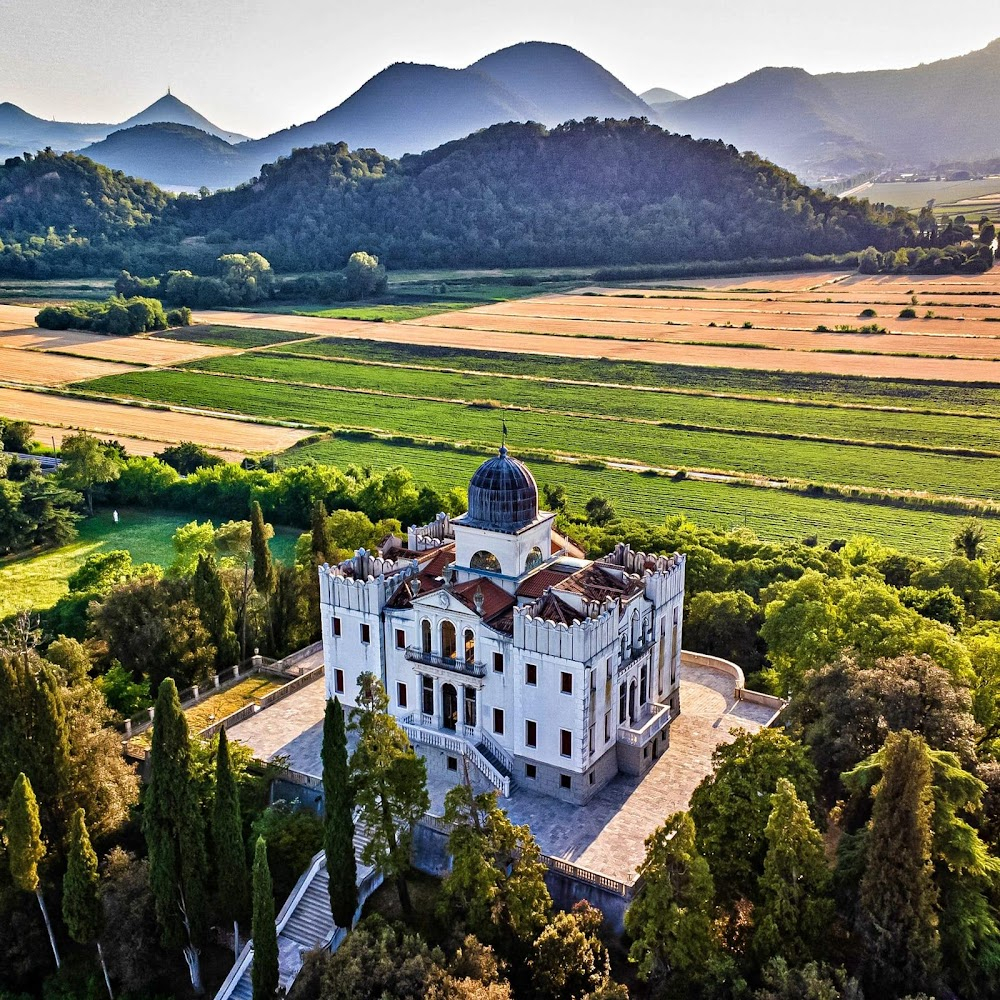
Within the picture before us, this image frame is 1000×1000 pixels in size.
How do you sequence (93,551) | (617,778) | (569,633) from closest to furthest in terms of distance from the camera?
(569,633), (617,778), (93,551)

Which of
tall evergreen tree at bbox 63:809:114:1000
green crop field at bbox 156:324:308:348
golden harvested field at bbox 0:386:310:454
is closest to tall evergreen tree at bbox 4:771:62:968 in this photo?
tall evergreen tree at bbox 63:809:114:1000

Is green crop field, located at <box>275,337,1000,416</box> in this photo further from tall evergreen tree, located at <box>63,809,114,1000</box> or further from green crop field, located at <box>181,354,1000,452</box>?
tall evergreen tree, located at <box>63,809,114,1000</box>

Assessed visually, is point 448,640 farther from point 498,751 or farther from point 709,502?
point 709,502

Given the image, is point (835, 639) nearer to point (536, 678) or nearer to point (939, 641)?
point (939, 641)

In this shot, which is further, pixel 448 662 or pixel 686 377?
pixel 686 377

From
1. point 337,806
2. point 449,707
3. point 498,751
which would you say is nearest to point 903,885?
point 498,751


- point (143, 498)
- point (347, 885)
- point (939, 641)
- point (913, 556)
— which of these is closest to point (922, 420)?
point (913, 556)

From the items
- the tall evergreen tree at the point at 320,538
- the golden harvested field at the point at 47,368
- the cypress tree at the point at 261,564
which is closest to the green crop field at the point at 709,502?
the tall evergreen tree at the point at 320,538
